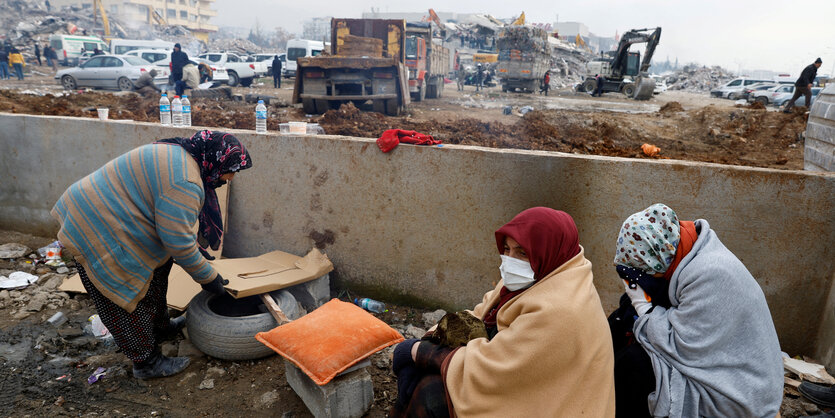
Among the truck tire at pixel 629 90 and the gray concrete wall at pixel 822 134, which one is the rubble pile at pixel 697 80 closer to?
the truck tire at pixel 629 90

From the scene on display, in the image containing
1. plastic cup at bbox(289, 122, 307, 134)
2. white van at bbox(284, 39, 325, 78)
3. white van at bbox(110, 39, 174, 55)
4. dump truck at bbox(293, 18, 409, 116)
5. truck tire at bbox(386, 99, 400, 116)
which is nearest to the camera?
plastic cup at bbox(289, 122, 307, 134)

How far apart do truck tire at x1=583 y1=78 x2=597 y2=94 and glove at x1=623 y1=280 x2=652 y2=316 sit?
23526mm

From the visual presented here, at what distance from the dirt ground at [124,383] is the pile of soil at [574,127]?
4244mm

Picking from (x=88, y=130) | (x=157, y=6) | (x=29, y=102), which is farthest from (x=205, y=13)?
(x=88, y=130)

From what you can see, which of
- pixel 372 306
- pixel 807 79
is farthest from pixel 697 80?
pixel 372 306

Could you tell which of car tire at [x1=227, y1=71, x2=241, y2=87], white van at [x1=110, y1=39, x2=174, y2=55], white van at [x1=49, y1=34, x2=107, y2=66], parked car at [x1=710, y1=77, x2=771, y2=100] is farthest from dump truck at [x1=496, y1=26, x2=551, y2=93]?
white van at [x1=49, y1=34, x2=107, y2=66]

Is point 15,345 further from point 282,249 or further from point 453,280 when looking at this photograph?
point 453,280

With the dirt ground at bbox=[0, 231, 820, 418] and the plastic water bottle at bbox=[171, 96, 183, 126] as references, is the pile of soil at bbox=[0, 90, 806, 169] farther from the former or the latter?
the dirt ground at bbox=[0, 231, 820, 418]

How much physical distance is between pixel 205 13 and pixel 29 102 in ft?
273

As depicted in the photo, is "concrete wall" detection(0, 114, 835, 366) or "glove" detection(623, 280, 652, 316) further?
"concrete wall" detection(0, 114, 835, 366)

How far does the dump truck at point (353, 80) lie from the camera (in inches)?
432

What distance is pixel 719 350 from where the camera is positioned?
190cm

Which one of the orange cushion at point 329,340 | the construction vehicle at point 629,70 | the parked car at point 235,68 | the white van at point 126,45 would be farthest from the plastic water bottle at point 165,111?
the white van at point 126,45

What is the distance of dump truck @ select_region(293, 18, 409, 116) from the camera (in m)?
11.0
